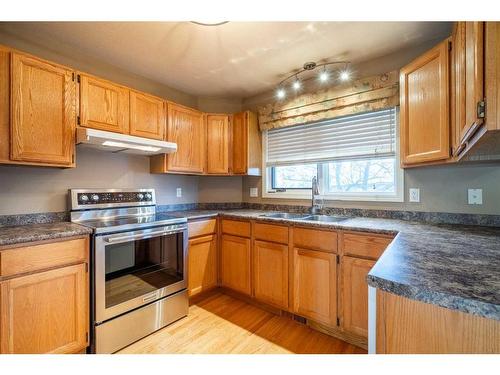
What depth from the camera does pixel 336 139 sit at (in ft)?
7.75

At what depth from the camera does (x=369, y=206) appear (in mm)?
2152

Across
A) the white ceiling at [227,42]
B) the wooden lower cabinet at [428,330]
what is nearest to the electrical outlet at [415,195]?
the white ceiling at [227,42]

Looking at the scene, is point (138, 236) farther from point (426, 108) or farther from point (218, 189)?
point (426, 108)

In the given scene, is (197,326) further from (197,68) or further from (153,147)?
(197,68)

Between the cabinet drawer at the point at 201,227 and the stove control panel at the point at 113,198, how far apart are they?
54cm

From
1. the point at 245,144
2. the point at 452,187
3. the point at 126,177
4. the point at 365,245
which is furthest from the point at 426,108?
the point at 126,177

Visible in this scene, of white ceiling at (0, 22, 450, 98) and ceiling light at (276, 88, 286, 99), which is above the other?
white ceiling at (0, 22, 450, 98)

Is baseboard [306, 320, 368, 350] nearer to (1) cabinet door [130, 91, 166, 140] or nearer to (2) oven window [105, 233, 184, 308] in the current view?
(2) oven window [105, 233, 184, 308]

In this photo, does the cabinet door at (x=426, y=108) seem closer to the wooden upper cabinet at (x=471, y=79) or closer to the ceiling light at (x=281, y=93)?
the wooden upper cabinet at (x=471, y=79)

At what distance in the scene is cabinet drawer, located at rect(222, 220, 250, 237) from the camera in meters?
2.29

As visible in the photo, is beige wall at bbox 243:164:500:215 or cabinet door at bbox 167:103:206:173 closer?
beige wall at bbox 243:164:500:215

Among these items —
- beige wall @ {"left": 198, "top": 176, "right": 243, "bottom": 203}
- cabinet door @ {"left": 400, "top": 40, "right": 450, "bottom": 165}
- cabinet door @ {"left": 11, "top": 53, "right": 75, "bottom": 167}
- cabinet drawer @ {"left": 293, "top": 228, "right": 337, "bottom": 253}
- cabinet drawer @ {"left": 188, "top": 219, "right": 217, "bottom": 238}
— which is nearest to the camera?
cabinet door @ {"left": 400, "top": 40, "right": 450, "bottom": 165}

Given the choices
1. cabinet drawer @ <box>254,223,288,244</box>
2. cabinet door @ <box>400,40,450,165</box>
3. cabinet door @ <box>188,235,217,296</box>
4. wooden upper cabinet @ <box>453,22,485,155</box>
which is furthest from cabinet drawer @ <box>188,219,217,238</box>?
wooden upper cabinet @ <box>453,22,485,155</box>
